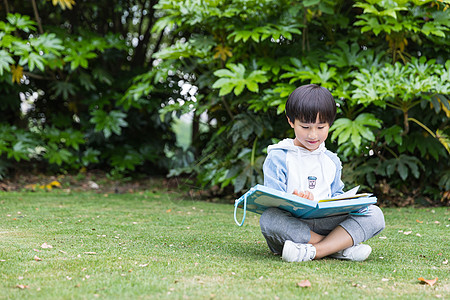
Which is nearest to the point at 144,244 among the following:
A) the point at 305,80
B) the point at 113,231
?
the point at 113,231

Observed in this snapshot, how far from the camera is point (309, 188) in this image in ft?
7.87

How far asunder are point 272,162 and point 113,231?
121 cm

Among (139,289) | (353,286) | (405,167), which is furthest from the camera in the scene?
(405,167)

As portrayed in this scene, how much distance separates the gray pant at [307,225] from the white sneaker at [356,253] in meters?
0.03

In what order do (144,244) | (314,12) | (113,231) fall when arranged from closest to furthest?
1. (144,244)
2. (113,231)
3. (314,12)

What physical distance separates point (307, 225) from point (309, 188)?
0.17 metres

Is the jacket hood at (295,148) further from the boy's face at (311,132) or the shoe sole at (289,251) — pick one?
the shoe sole at (289,251)

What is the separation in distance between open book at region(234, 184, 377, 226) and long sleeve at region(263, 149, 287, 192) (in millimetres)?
90

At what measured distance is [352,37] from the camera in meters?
4.92

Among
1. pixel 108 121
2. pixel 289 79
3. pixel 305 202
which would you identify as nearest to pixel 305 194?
pixel 305 202

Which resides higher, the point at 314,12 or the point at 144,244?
the point at 314,12

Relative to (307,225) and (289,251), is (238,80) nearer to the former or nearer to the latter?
(307,225)

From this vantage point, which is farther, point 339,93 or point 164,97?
point 164,97

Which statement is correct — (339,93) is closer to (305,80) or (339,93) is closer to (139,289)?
(305,80)
